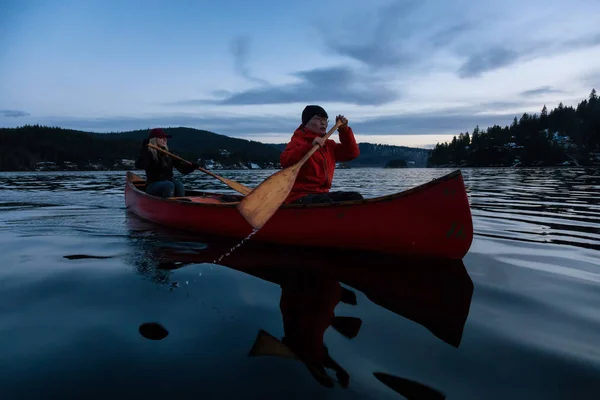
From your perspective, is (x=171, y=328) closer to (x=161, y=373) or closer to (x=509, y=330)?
(x=161, y=373)

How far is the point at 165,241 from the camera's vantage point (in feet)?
19.5

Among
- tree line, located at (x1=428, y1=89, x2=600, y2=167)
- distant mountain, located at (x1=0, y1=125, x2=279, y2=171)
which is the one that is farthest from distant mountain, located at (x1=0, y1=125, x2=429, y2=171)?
tree line, located at (x1=428, y1=89, x2=600, y2=167)

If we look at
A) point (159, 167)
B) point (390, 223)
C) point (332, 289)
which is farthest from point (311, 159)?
point (159, 167)

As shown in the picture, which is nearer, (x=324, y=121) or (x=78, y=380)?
(x=78, y=380)

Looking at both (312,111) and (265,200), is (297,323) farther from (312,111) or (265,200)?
(312,111)

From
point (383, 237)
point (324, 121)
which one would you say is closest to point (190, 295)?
point (383, 237)

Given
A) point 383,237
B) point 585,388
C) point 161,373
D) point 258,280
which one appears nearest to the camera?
point 585,388

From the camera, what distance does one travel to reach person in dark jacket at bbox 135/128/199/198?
8.06m

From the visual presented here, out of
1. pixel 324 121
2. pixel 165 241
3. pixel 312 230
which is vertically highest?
pixel 324 121

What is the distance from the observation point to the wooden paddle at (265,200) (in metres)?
4.85

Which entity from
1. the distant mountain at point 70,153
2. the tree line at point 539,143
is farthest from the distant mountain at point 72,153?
the tree line at point 539,143

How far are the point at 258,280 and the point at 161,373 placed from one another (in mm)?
1792

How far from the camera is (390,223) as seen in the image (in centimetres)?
450

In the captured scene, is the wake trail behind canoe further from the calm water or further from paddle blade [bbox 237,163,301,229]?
paddle blade [bbox 237,163,301,229]
